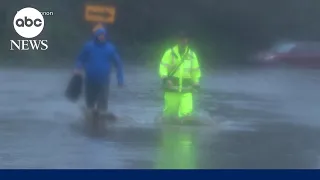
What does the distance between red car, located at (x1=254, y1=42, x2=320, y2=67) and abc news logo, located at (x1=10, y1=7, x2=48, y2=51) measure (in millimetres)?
1109

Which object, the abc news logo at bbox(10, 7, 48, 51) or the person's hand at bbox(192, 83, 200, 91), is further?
the person's hand at bbox(192, 83, 200, 91)

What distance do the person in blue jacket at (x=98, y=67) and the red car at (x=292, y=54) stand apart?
747mm

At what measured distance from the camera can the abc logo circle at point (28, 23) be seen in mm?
3822

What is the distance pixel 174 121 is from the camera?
397 cm

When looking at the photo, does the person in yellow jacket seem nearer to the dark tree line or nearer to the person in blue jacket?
the dark tree line

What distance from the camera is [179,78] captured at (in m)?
3.96

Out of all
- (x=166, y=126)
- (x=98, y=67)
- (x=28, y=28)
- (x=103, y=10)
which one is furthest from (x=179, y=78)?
(x=28, y=28)

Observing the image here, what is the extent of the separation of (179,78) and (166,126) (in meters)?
0.26

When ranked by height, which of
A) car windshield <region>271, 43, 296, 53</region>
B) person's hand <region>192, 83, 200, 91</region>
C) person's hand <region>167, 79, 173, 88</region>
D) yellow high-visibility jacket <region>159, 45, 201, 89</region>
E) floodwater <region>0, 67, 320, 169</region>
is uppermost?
car windshield <region>271, 43, 296, 53</region>

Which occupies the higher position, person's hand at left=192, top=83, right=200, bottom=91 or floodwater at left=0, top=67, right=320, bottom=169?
person's hand at left=192, top=83, right=200, bottom=91

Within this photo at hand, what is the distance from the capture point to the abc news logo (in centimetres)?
382

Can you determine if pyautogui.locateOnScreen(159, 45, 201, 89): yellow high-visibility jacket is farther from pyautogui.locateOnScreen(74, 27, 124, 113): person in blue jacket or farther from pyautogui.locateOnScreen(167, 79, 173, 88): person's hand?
pyautogui.locateOnScreen(74, 27, 124, 113): person in blue jacket

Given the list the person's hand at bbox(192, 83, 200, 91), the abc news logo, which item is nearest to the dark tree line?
the abc news logo

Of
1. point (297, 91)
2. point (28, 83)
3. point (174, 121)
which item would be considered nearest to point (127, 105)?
point (174, 121)
